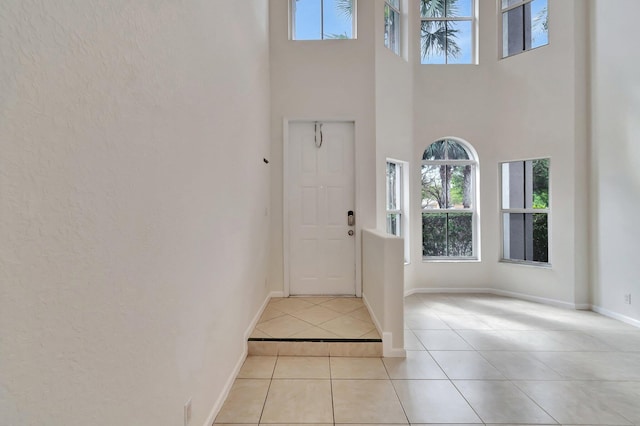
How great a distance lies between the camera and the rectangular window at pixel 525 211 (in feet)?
12.7

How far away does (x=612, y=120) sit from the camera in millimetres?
3227

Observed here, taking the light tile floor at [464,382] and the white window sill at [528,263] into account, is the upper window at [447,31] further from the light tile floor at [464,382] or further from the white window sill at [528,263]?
the light tile floor at [464,382]

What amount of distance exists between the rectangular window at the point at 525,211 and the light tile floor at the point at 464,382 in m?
1.23

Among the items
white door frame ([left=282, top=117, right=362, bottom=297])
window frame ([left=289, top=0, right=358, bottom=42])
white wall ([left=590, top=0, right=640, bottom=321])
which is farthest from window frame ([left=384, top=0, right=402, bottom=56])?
white wall ([left=590, top=0, right=640, bottom=321])

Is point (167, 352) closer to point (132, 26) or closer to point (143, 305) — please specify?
point (143, 305)

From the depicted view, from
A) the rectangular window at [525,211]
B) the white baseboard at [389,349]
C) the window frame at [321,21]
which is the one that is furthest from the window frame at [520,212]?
the window frame at [321,21]

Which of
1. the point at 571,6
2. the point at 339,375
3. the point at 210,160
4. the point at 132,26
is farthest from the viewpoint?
the point at 571,6

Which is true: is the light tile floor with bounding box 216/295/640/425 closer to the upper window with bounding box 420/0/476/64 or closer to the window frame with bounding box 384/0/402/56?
the window frame with bounding box 384/0/402/56

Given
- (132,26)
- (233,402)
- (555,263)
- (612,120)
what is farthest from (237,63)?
(555,263)

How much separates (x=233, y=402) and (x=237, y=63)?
2.51 m

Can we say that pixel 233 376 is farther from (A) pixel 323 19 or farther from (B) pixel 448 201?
(A) pixel 323 19

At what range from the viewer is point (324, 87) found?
3.53 m

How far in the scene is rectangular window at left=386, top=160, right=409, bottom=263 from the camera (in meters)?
4.07

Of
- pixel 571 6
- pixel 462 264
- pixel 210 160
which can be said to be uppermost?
pixel 571 6
